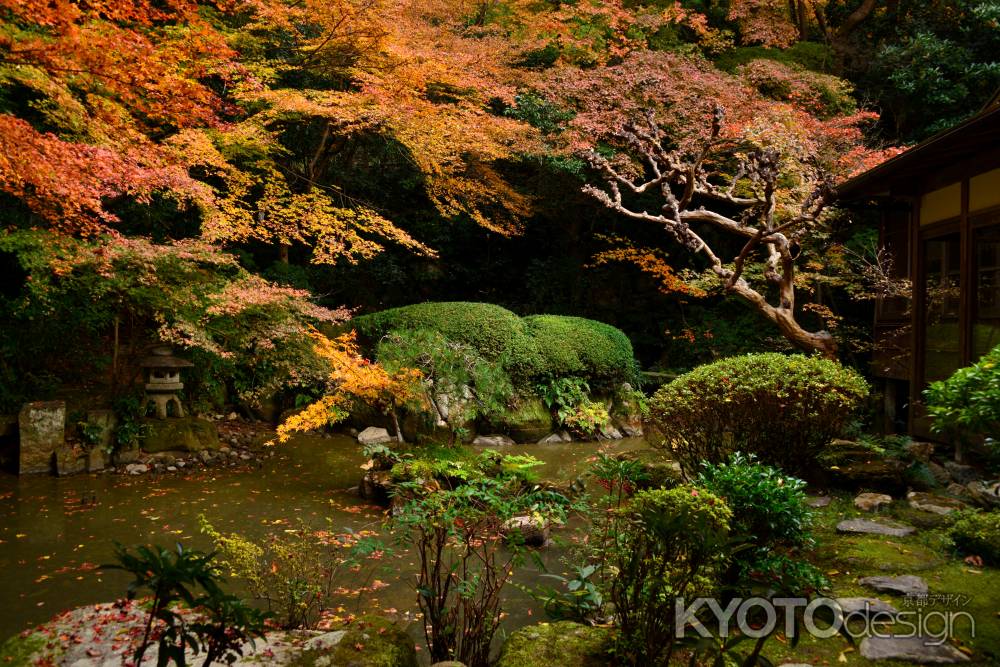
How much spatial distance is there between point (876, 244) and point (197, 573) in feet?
38.7

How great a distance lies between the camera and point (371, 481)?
6.48 meters

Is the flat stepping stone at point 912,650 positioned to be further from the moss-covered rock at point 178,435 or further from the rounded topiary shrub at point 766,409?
the moss-covered rock at point 178,435

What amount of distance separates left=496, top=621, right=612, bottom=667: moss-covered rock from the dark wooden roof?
17.0 ft

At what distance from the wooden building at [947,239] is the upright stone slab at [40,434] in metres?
9.97

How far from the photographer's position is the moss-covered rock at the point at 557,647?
259cm

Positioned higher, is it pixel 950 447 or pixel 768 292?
pixel 768 292

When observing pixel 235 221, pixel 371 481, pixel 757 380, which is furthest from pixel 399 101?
pixel 757 380

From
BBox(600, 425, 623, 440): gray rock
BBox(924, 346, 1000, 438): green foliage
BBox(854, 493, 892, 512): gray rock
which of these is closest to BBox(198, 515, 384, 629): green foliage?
BBox(924, 346, 1000, 438): green foliage

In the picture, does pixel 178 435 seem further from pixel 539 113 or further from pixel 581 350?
pixel 539 113

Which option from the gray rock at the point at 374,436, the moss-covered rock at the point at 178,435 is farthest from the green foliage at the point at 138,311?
the gray rock at the point at 374,436

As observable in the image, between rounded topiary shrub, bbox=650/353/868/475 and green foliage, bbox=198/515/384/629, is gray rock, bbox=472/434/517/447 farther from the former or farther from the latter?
green foliage, bbox=198/515/384/629

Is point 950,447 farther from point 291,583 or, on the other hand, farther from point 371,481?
point 291,583

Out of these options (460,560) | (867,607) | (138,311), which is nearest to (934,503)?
(867,607)

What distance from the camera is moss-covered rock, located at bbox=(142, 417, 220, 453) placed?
25.8 ft
